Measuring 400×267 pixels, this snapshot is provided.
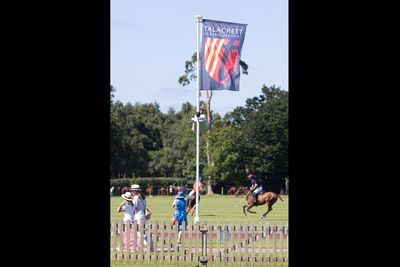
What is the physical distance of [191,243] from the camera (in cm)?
1902

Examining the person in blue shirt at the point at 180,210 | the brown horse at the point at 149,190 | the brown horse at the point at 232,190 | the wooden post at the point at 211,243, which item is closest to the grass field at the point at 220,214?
the person in blue shirt at the point at 180,210

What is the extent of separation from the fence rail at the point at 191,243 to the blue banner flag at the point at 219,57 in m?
13.2

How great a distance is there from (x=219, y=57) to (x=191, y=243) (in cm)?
1424

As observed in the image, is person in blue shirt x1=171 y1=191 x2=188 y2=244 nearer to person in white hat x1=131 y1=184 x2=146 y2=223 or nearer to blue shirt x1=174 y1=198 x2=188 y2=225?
blue shirt x1=174 y1=198 x2=188 y2=225

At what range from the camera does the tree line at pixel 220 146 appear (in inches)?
3629

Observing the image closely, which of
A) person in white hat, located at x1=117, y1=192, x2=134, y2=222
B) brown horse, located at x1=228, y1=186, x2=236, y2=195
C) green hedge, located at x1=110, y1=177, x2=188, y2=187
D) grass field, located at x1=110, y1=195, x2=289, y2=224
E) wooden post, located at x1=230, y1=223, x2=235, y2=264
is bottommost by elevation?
brown horse, located at x1=228, y1=186, x2=236, y2=195

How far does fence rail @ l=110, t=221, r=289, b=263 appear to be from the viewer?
18.8 meters

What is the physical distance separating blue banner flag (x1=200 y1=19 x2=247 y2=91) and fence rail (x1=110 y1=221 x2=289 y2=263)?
43.3 ft

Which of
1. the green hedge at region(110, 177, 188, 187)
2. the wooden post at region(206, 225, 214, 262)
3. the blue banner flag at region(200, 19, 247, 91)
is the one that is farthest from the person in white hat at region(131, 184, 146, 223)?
the green hedge at region(110, 177, 188, 187)

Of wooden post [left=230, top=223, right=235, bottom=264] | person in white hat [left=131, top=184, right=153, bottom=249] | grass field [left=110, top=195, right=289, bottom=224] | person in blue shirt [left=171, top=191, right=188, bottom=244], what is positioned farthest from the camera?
grass field [left=110, top=195, right=289, bottom=224]

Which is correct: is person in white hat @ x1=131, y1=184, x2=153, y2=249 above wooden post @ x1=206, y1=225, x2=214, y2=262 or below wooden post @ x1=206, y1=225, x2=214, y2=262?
above
